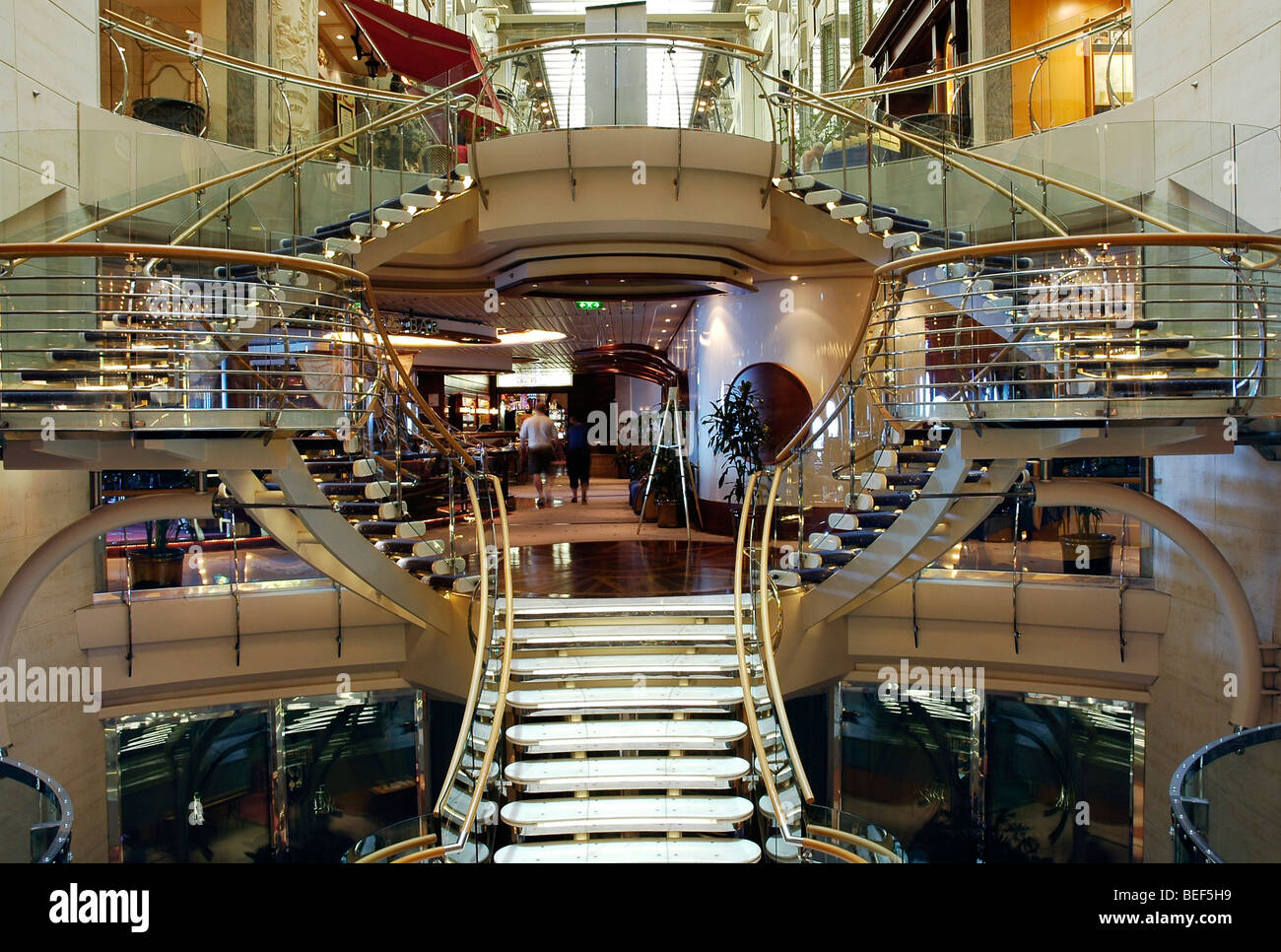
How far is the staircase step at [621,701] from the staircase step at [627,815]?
724 mm

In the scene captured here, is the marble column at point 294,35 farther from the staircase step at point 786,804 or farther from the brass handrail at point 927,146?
the staircase step at point 786,804

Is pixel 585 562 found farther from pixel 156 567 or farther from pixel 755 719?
pixel 755 719

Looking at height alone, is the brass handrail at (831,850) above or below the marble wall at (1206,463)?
below

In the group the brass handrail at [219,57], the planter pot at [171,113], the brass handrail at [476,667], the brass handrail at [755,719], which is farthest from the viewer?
the planter pot at [171,113]

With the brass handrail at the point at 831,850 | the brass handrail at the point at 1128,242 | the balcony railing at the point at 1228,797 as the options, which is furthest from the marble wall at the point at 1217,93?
the brass handrail at the point at 831,850

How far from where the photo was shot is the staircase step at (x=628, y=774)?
5887mm

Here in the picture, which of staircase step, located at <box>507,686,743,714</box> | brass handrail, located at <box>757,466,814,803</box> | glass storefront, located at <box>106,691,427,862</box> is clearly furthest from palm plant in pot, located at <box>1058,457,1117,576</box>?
glass storefront, located at <box>106,691,427,862</box>

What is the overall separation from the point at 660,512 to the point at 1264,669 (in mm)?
7086

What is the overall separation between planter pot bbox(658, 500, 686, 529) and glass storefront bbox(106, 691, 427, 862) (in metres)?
4.11

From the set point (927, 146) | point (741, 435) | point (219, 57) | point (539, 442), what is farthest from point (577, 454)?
point (927, 146)

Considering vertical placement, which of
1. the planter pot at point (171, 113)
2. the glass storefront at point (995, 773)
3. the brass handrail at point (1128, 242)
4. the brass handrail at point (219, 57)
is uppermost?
the brass handrail at point (219, 57)

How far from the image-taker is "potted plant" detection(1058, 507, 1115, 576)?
8180 millimetres

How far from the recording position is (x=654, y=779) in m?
5.89

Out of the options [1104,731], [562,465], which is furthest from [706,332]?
[562,465]
